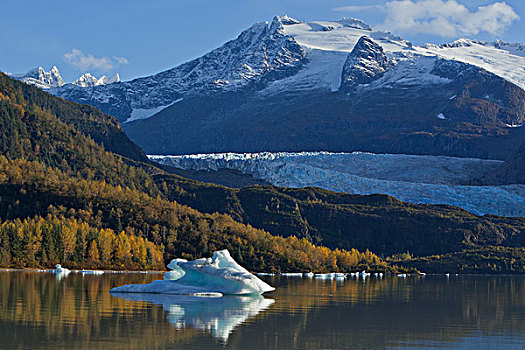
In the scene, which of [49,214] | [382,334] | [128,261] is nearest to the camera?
[382,334]

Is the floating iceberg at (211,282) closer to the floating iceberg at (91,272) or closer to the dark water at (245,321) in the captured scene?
the dark water at (245,321)

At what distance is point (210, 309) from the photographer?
71.6 m

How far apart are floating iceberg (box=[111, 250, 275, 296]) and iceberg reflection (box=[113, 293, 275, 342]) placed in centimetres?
105

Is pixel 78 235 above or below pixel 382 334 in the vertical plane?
above

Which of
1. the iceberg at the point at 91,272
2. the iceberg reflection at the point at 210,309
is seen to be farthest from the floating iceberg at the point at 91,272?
the iceberg reflection at the point at 210,309

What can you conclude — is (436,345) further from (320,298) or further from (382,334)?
(320,298)

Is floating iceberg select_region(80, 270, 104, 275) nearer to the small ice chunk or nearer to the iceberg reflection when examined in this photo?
the small ice chunk

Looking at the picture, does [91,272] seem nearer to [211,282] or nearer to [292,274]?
[292,274]

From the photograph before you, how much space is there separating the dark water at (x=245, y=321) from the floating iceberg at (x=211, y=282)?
5.19ft

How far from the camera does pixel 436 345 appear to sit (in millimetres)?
54719

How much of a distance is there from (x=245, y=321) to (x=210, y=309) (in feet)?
29.4

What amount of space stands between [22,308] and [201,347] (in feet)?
75.6

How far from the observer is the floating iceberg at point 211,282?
279 ft

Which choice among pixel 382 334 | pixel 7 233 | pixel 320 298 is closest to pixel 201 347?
pixel 382 334
